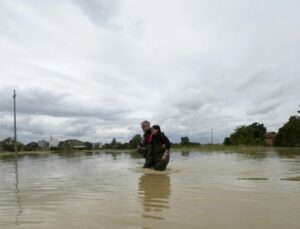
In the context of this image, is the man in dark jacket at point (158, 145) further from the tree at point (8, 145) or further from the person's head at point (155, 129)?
the tree at point (8, 145)

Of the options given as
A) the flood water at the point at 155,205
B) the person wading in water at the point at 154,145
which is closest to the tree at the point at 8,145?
the person wading in water at the point at 154,145

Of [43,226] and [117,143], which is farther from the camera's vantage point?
[117,143]

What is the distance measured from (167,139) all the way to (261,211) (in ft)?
26.4

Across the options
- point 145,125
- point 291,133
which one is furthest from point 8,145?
point 145,125

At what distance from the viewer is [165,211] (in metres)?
5.96

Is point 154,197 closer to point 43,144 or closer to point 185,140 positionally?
point 43,144

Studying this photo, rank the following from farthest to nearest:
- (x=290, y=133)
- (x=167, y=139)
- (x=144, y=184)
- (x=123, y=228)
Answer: (x=290, y=133) < (x=167, y=139) < (x=144, y=184) < (x=123, y=228)

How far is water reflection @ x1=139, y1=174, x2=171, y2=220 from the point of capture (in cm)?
582

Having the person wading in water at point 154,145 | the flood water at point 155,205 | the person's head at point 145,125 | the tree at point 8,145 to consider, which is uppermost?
the tree at point 8,145

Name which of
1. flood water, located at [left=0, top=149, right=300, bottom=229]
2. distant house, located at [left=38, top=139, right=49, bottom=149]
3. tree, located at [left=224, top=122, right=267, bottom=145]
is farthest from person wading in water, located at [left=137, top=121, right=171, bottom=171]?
tree, located at [left=224, top=122, right=267, bottom=145]

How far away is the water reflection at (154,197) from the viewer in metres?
5.82

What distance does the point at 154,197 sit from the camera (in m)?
7.34

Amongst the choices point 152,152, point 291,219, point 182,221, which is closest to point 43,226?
point 182,221

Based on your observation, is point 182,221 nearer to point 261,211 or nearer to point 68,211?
point 261,211
